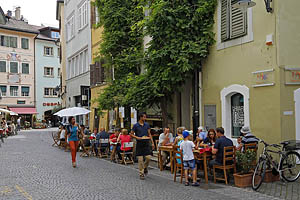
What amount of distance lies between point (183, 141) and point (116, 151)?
560 centimetres

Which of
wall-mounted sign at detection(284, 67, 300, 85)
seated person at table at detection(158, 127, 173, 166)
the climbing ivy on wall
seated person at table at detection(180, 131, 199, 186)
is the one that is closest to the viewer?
seated person at table at detection(180, 131, 199, 186)

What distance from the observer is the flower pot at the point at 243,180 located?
8.91m

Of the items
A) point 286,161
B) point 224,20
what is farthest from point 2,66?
point 286,161

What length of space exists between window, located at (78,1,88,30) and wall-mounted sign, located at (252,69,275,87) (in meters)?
20.8

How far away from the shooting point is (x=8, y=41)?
169 feet

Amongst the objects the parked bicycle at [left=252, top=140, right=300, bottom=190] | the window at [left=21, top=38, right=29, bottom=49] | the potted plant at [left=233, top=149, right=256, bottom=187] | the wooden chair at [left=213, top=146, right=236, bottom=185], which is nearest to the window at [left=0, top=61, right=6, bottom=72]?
the window at [left=21, top=38, right=29, bottom=49]

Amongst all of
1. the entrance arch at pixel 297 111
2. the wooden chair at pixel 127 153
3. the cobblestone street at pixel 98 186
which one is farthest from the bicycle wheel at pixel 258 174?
the wooden chair at pixel 127 153

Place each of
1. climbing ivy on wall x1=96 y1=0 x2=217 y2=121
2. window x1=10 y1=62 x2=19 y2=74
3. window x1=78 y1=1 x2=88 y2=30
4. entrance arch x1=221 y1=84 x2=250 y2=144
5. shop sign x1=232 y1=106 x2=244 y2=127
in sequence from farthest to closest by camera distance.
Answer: window x1=10 y1=62 x2=19 y2=74, window x1=78 y1=1 x2=88 y2=30, climbing ivy on wall x1=96 y1=0 x2=217 y2=121, shop sign x1=232 y1=106 x2=244 y2=127, entrance arch x1=221 y1=84 x2=250 y2=144

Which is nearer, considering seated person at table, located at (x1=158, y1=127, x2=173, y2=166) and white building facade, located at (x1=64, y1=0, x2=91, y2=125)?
seated person at table, located at (x1=158, y1=127, x2=173, y2=166)

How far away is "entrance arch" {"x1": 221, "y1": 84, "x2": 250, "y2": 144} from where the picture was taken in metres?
11.7

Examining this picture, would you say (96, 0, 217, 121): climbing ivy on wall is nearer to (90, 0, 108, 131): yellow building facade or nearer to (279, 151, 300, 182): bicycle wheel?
(279, 151, 300, 182): bicycle wheel

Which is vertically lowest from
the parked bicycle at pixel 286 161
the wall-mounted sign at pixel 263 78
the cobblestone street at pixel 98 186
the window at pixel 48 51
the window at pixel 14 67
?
the cobblestone street at pixel 98 186

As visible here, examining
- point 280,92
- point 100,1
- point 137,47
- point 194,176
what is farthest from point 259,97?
point 100,1

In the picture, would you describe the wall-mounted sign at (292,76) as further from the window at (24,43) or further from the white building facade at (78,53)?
the window at (24,43)
